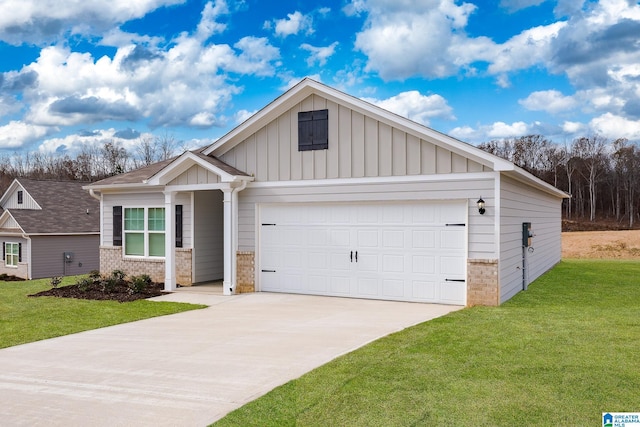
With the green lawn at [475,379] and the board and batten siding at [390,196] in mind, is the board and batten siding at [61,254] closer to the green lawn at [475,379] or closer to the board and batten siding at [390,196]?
the board and batten siding at [390,196]

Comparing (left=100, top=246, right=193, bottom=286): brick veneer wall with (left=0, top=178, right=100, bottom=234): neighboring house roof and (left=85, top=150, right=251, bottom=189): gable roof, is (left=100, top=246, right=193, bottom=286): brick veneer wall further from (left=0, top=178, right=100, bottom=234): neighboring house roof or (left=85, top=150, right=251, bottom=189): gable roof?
(left=0, top=178, right=100, bottom=234): neighboring house roof

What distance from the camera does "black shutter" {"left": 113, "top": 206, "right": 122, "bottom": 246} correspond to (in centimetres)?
1600

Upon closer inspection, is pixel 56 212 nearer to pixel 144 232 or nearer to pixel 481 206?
pixel 144 232

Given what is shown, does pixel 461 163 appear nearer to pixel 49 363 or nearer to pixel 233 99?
pixel 49 363

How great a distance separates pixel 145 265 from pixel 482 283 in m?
9.43

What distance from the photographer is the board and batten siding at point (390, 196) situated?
434 inches

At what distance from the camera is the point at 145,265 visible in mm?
15531

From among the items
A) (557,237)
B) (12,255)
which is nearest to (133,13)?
(12,255)

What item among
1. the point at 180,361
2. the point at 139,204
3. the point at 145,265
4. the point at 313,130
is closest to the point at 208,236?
the point at 145,265

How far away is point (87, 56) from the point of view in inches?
930

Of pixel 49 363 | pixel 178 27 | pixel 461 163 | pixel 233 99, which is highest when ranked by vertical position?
pixel 178 27

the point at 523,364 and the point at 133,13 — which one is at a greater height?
the point at 133,13

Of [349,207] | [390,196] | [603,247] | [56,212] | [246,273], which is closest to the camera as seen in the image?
[390,196]

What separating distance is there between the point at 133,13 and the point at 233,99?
531 centimetres
